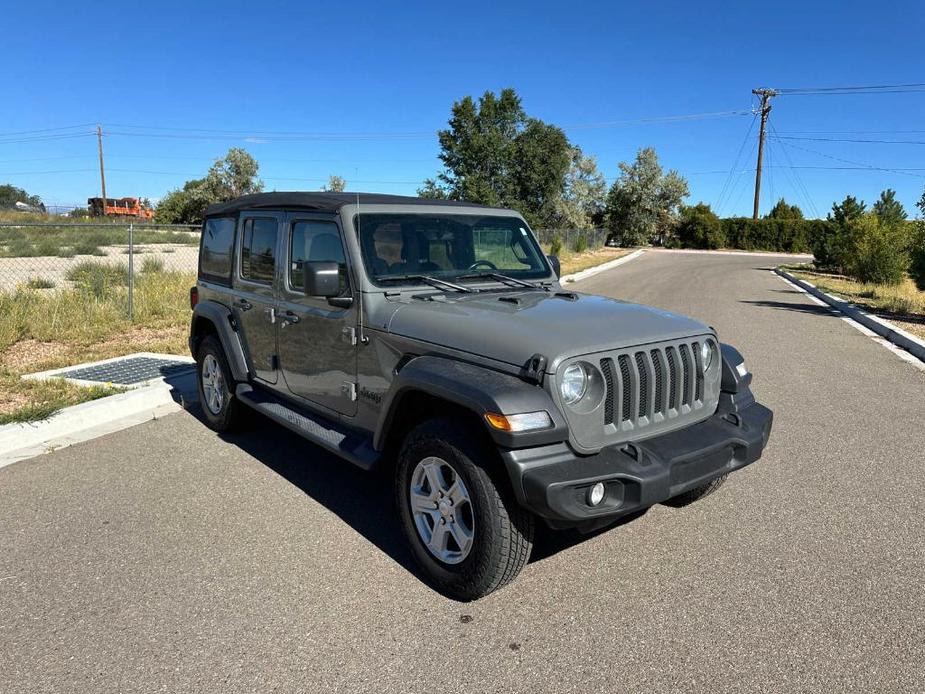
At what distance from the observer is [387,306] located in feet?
12.2

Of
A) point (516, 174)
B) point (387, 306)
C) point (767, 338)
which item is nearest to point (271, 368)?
point (387, 306)

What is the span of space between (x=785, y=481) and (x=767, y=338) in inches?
254

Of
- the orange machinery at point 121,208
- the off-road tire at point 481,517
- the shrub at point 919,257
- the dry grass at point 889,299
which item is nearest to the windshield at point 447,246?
the off-road tire at point 481,517

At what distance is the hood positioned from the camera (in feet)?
9.92

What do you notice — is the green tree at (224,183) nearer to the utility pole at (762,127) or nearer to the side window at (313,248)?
the utility pole at (762,127)

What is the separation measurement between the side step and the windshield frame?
3.01ft

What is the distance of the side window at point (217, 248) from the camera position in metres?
5.31

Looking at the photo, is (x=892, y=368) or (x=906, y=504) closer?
(x=906, y=504)

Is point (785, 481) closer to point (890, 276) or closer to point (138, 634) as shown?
point (138, 634)

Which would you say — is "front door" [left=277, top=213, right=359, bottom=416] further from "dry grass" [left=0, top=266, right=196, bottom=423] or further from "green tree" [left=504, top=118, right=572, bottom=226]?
"green tree" [left=504, top=118, right=572, bottom=226]

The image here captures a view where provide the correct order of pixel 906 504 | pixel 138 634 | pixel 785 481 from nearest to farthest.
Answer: pixel 138 634 < pixel 906 504 < pixel 785 481

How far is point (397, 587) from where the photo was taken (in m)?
3.24

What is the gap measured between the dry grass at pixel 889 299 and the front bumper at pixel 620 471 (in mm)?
9117

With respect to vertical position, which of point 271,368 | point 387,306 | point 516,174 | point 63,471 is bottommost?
point 63,471
